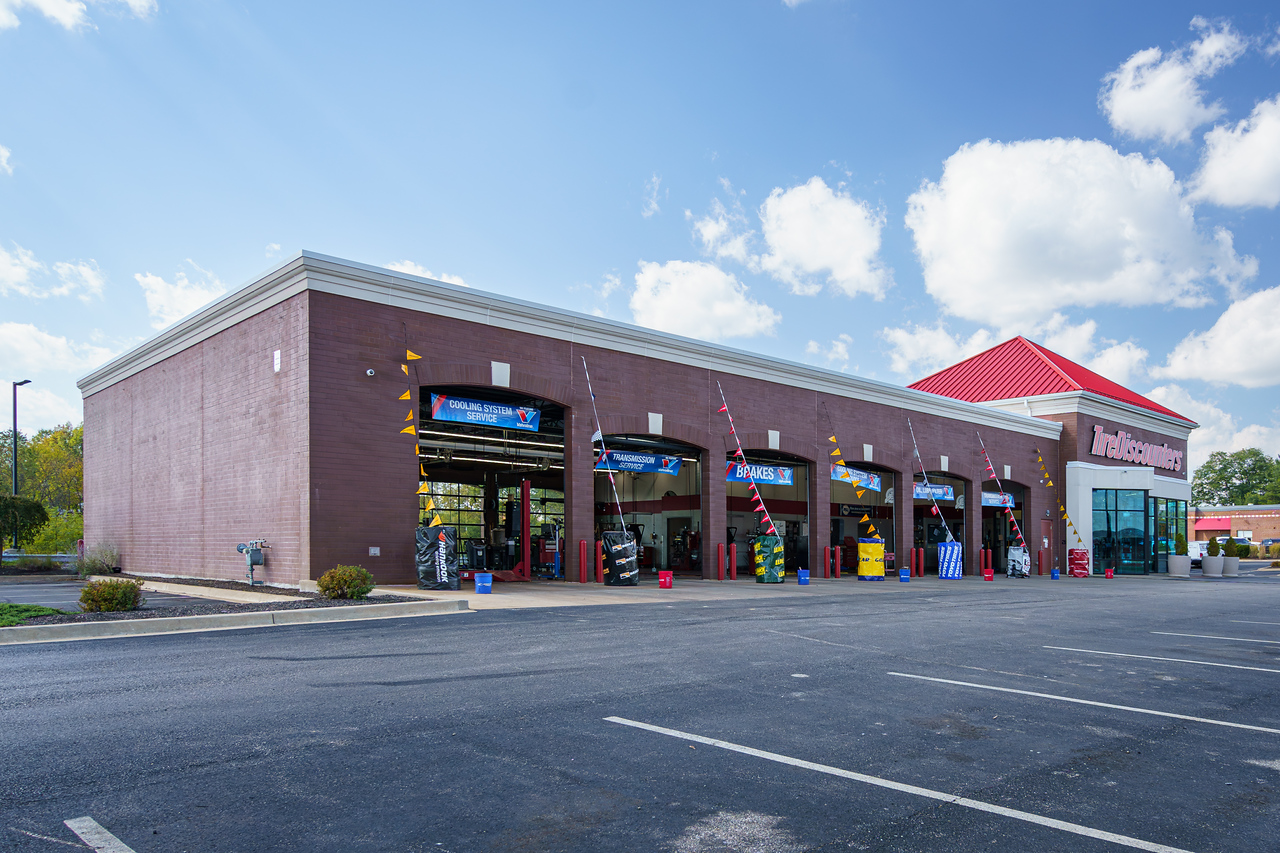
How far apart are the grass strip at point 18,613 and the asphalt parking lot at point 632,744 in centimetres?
165

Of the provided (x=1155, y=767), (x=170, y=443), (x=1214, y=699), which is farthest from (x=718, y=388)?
(x=1155, y=767)

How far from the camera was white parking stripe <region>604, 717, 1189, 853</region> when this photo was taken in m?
4.26

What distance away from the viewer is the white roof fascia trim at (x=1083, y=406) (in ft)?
134

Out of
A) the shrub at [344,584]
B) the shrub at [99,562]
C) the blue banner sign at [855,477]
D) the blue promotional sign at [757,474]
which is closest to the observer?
the shrub at [344,584]

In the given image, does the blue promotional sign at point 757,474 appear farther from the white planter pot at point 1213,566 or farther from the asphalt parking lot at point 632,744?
the white planter pot at point 1213,566

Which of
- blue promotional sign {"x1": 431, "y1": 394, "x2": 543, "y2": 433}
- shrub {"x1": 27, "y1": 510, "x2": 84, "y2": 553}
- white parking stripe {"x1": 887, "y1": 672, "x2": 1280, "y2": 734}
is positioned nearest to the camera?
white parking stripe {"x1": 887, "y1": 672, "x2": 1280, "y2": 734}

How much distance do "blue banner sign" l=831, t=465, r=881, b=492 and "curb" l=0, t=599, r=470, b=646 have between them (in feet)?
60.5

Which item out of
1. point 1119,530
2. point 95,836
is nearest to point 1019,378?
point 1119,530

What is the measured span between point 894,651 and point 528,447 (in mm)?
20172

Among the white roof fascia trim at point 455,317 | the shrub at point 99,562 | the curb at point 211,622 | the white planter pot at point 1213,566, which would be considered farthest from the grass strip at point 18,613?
the white planter pot at point 1213,566

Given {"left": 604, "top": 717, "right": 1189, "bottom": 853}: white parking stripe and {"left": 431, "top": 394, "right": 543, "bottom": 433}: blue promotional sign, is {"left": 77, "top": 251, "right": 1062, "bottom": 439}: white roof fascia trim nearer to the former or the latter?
{"left": 431, "top": 394, "right": 543, "bottom": 433}: blue promotional sign

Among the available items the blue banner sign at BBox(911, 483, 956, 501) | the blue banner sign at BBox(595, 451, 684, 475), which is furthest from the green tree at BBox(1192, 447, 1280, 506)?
the blue banner sign at BBox(595, 451, 684, 475)

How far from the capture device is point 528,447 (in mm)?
29484

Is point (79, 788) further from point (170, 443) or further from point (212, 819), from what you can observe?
point (170, 443)
